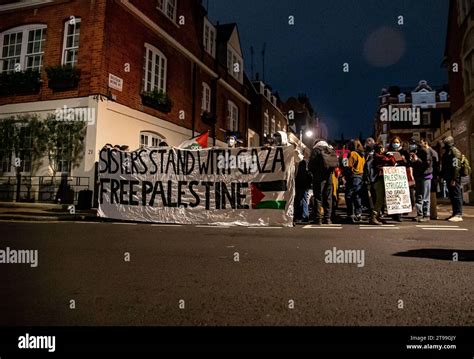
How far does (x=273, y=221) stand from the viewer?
8008 mm

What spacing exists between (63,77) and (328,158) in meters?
10.6

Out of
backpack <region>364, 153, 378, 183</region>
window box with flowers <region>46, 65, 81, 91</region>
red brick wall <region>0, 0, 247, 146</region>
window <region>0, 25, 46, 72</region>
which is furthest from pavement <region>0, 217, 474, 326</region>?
window <region>0, 25, 46, 72</region>

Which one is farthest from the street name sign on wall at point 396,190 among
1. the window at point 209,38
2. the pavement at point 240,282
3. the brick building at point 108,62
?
the window at point 209,38

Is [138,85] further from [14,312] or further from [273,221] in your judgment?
[14,312]

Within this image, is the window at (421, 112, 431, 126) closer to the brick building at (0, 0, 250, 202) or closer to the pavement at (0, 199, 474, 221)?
the brick building at (0, 0, 250, 202)

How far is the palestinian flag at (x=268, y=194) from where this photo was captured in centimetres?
806

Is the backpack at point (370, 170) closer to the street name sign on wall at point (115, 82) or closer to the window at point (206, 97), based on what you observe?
the street name sign on wall at point (115, 82)

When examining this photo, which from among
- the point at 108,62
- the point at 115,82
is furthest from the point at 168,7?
the point at 115,82

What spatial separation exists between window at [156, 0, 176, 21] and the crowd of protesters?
1276cm

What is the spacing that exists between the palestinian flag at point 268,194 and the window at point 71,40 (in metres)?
10.1
